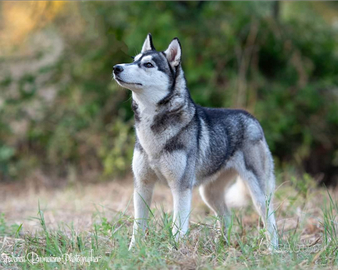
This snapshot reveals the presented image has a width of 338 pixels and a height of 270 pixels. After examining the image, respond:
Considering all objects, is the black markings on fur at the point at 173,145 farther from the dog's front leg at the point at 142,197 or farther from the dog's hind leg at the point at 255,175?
the dog's hind leg at the point at 255,175

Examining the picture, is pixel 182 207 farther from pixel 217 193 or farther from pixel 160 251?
pixel 217 193

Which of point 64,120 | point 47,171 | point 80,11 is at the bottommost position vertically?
point 47,171

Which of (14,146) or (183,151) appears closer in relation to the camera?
(183,151)

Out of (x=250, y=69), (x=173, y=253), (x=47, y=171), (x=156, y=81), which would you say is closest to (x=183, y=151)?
(x=156, y=81)

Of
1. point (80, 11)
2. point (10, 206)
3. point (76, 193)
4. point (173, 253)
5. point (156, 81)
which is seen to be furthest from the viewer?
point (80, 11)

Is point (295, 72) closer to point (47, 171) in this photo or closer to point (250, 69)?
point (250, 69)

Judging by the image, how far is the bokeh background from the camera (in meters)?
9.87

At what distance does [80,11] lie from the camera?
10.2 metres

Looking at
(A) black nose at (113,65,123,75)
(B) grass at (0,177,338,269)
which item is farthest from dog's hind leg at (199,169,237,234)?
(A) black nose at (113,65,123,75)

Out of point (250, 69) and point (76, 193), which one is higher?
point (250, 69)

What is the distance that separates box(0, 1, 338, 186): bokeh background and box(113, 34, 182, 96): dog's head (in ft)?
15.4

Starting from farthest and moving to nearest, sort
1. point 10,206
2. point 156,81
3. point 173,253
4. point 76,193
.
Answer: point 76,193
point 10,206
point 156,81
point 173,253

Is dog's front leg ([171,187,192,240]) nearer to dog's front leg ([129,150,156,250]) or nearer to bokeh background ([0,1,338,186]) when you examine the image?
dog's front leg ([129,150,156,250])

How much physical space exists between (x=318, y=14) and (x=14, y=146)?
320 inches
